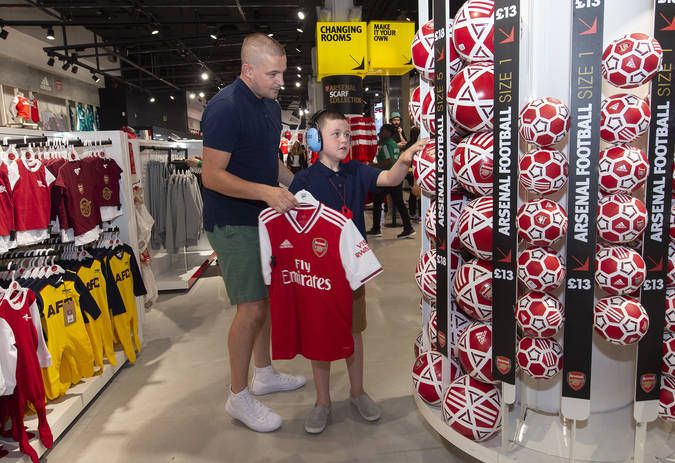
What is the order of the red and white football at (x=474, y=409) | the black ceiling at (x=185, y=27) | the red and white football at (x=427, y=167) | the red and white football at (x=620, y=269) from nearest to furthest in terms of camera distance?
the red and white football at (x=620, y=269) → the red and white football at (x=474, y=409) → the red and white football at (x=427, y=167) → the black ceiling at (x=185, y=27)

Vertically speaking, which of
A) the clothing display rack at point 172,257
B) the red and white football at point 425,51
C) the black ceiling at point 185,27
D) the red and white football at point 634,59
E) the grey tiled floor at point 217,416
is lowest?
the grey tiled floor at point 217,416

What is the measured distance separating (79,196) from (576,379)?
8.87 ft

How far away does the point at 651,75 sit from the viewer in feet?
5.16

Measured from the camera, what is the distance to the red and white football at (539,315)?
1.76m

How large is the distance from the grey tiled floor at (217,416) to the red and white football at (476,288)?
2.35ft

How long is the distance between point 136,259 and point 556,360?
2.74 metres

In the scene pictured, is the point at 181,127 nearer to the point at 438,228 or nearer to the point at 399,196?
the point at 399,196

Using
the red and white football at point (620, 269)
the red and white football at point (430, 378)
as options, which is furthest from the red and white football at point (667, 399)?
the red and white football at point (430, 378)

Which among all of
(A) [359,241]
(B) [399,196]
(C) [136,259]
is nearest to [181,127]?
(B) [399,196]

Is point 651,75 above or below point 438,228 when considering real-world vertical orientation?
above

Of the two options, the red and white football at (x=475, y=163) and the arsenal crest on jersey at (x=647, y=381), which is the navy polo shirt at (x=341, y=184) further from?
the arsenal crest on jersey at (x=647, y=381)

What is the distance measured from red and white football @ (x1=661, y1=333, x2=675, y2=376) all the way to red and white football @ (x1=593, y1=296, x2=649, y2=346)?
200 mm

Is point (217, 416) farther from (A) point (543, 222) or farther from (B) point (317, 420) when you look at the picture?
(A) point (543, 222)

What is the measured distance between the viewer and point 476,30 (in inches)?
68.4
